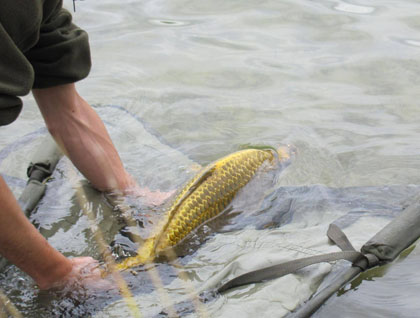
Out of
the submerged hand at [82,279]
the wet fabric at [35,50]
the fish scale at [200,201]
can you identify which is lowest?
the submerged hand at [82,279]

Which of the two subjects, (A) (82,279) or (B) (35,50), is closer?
(A) (82,279)

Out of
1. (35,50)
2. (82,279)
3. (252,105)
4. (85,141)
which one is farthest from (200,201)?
(252,105)

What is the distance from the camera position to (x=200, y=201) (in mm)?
2834

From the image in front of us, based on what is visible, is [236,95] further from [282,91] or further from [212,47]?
[212,47]

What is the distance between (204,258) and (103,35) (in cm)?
420

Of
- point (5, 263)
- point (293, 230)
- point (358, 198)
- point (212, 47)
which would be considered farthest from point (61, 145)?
point (212, 47)

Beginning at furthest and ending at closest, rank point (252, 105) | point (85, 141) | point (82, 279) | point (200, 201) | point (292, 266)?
point (252, 105) < point (85, 141) < point (200, 201) < point (82, 279) < point (292, 266)

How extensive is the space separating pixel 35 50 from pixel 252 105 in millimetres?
2190

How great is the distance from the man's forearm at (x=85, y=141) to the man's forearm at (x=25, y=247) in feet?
2.76

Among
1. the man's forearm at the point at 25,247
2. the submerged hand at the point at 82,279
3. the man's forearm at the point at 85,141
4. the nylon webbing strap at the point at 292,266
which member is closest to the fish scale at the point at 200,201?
the submerged hand at the point at 82,279

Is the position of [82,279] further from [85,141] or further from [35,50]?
[35,50]

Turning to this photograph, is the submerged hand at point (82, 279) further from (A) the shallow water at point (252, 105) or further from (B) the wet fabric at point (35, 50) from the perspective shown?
(B) the wet fabric at point (35, 50)

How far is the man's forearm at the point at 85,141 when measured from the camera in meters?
3.20

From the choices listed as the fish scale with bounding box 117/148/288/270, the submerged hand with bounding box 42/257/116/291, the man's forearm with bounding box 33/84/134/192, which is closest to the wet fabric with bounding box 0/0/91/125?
the man's forearm with bounding box 33/84/134/192
